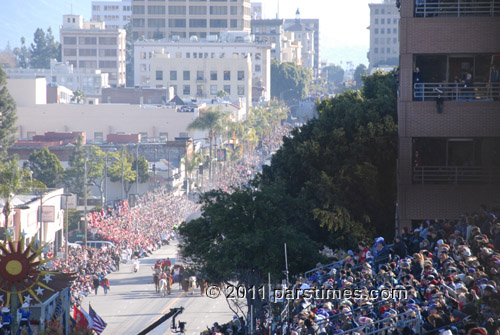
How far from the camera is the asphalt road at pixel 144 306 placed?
4781 cm

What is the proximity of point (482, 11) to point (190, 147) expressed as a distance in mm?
94866

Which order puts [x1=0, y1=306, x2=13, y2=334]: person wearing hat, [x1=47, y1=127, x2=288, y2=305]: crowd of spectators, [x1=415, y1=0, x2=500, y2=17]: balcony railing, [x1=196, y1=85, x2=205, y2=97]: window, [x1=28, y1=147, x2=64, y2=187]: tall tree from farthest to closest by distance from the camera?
1. [x1=196, y1=85, x2=205, y2=97]: window
2. [x1=28, y1=147, x2=64, y2=187]: tall tree
3. [x1=47, y1=127, x2=288, y2=305]: crowd of spectators
4. [x1=415, y1=0, x2=500, y2=17]: balcony railing
5. [x1=0, y1=306, x2=13, y2=334]: person wearing hat

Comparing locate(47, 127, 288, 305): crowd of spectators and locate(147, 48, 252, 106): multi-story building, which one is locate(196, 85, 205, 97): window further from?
locate(47, 127, 288, 305): crowd of spectators

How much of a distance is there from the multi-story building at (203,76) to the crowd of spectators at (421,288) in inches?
6619

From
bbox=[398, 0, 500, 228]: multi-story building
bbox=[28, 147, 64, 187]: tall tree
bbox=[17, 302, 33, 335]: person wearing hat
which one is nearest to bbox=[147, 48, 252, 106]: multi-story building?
bbox=[28, 147, 64, 187]: tall tree

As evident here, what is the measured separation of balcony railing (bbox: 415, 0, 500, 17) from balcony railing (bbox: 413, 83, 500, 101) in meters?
2.36

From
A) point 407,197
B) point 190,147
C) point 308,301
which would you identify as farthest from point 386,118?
point 190,147

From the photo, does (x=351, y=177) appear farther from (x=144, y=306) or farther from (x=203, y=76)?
(x=203, y=76)

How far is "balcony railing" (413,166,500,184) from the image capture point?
3497 cm

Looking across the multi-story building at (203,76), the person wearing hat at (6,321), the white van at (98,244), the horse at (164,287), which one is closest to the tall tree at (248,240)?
the person wearing hat at (6,321)

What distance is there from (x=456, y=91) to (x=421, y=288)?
1534 centimetres

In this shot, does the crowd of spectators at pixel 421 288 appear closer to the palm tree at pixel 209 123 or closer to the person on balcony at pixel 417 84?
the person on balcony at pixel 417 84

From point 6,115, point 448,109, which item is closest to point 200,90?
point 6,115

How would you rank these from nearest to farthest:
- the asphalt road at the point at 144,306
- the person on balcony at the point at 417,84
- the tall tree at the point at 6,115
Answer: the person on balcony at the point at 417,84 < the asphalt road at the point at 144,306 < the tall tree at the point at 6,115
